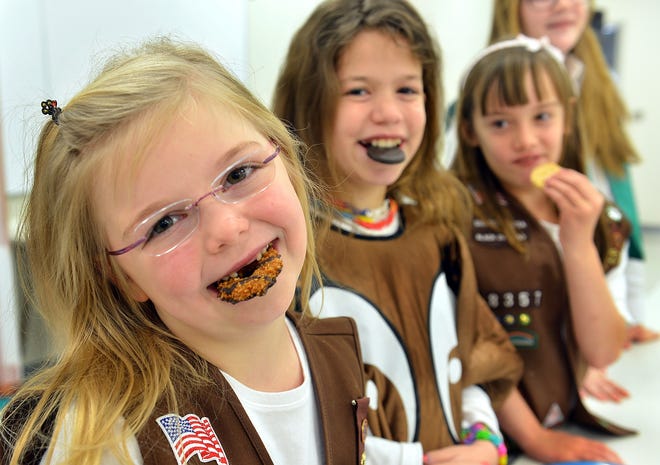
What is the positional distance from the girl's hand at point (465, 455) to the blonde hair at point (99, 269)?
37 centimetres

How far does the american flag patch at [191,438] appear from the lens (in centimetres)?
56

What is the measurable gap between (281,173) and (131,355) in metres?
0.23

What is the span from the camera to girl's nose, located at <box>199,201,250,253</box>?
0.54 metres

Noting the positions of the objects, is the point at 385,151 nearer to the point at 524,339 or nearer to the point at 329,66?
the point at 329,66

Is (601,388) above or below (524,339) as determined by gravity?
below

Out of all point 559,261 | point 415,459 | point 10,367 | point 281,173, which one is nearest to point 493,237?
point 559,261

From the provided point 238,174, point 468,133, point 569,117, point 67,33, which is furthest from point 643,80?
point 238,174

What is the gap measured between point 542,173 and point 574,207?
0.08 metres

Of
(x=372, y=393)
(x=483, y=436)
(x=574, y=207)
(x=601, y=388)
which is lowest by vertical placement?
(x=601, y=388)

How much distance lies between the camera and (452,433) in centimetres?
87

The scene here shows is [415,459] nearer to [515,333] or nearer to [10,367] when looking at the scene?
[515,333]

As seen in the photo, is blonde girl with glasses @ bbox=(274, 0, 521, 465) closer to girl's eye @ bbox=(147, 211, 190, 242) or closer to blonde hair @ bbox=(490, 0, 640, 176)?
girl's eye @ bbox=(147, 211, 190, 242)

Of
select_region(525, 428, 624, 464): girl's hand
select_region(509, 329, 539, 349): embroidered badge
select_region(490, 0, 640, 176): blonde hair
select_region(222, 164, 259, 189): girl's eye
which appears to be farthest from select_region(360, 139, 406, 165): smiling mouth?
select_region(490, 0, 640, 176): blonde hair

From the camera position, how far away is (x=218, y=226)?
21.3 inches
